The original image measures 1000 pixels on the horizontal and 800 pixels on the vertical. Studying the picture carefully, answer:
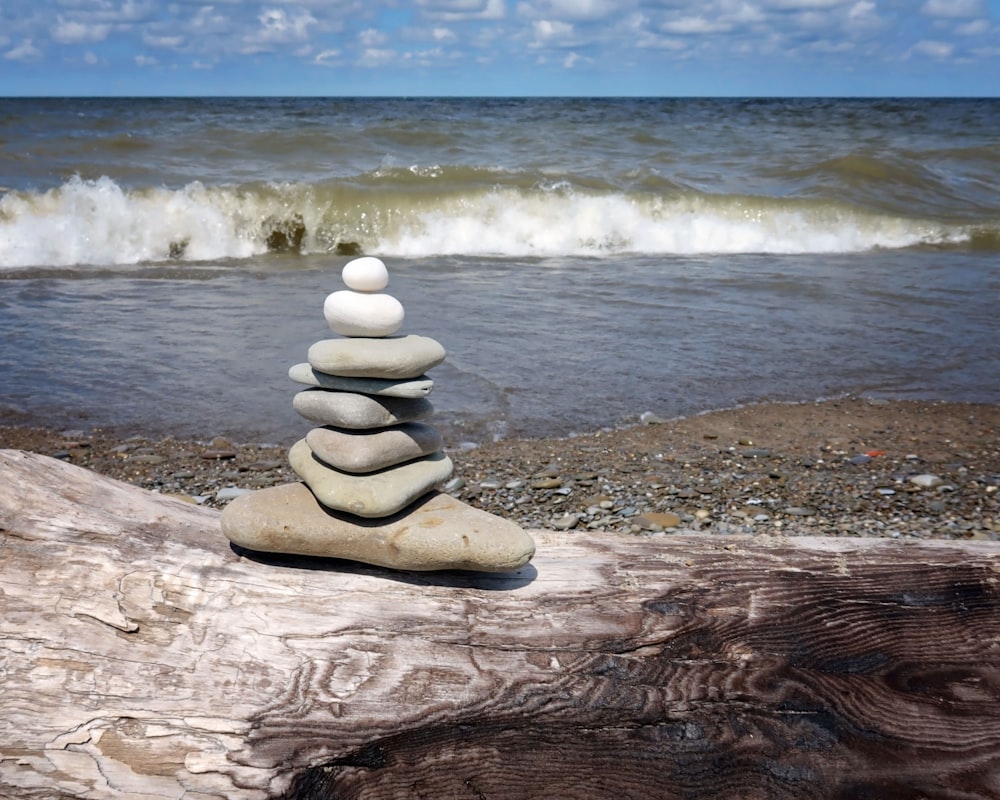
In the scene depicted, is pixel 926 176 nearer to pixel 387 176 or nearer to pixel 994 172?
pixel 994 172

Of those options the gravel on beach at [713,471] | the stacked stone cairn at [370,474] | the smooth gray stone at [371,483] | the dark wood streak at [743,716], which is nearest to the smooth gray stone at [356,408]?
the stacked stone cairn at [370,474]

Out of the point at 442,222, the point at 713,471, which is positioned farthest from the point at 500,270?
the point at 713,471

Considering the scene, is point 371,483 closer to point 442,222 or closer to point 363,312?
point 363,312

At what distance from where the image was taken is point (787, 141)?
92.8ft

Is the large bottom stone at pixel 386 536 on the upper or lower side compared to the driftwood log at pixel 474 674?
upper

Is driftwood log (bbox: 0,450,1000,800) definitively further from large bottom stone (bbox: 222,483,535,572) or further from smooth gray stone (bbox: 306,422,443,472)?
smooth gray stone (bbox: 306,422,443,472)

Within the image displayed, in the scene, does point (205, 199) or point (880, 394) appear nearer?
point (880, 394)

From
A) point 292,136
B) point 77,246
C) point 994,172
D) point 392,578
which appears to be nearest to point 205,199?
point 77,246

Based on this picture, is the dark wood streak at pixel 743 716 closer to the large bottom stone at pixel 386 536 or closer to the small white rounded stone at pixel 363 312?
the large bottom stone at pixel 386 536

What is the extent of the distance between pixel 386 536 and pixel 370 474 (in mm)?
279

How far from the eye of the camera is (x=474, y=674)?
2.58m

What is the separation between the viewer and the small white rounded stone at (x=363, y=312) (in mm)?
3217

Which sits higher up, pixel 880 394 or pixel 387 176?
pixel 387 176

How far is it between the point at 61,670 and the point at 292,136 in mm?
22189
